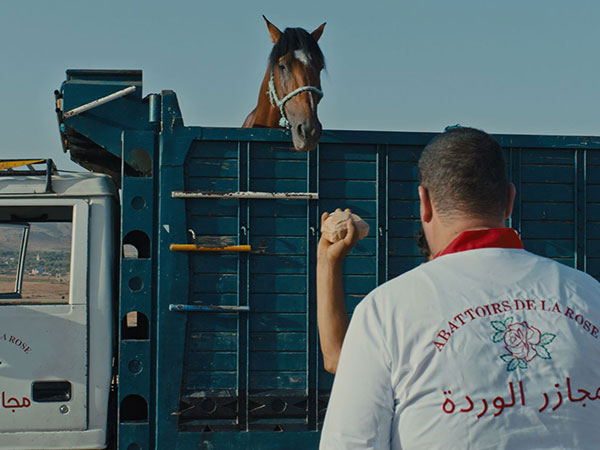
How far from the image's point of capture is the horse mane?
507cm

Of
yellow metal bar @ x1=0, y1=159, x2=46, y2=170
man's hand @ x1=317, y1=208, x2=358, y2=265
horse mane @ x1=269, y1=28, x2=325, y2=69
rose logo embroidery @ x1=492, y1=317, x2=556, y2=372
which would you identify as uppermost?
horse mane @ x1=269, y1=28, x2=325, y2=69

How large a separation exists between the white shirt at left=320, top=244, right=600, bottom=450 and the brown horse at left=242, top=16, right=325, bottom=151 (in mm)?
2959

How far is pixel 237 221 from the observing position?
4457 mm

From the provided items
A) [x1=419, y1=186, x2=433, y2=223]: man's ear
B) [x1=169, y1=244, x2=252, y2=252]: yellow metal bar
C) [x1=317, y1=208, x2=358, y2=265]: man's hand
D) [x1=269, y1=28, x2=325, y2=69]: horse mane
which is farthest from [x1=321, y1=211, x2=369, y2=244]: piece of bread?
[x1=269, y1=28, x2=325, y2=69]: horse mane

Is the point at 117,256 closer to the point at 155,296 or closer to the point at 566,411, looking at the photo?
the point at 155,296

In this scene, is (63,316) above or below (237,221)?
Result: below

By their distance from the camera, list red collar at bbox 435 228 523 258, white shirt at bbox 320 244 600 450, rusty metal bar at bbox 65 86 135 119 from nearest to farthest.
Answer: white shirt at bbox 320 244 600 450 → red collar at bbox 435 228 523 258 → rusty metal bar at bbox 65 86 135 119

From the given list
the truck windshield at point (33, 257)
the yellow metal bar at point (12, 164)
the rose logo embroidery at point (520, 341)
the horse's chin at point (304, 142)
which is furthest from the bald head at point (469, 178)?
the yellow metal bar at point (12, 164)

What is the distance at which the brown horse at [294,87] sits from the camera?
4.51m

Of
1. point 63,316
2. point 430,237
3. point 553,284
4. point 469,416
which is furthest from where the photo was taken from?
point 63,316

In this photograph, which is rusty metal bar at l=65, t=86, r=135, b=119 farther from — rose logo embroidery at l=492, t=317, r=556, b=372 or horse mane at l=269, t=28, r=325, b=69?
rose logo embroidery at l=492, t=317, r=556, b=372

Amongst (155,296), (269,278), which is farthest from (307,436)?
(155,296)

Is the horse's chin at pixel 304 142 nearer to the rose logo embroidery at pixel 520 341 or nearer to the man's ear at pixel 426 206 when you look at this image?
the man's ear at pixel 426 206

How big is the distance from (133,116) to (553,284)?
3.58 metres
